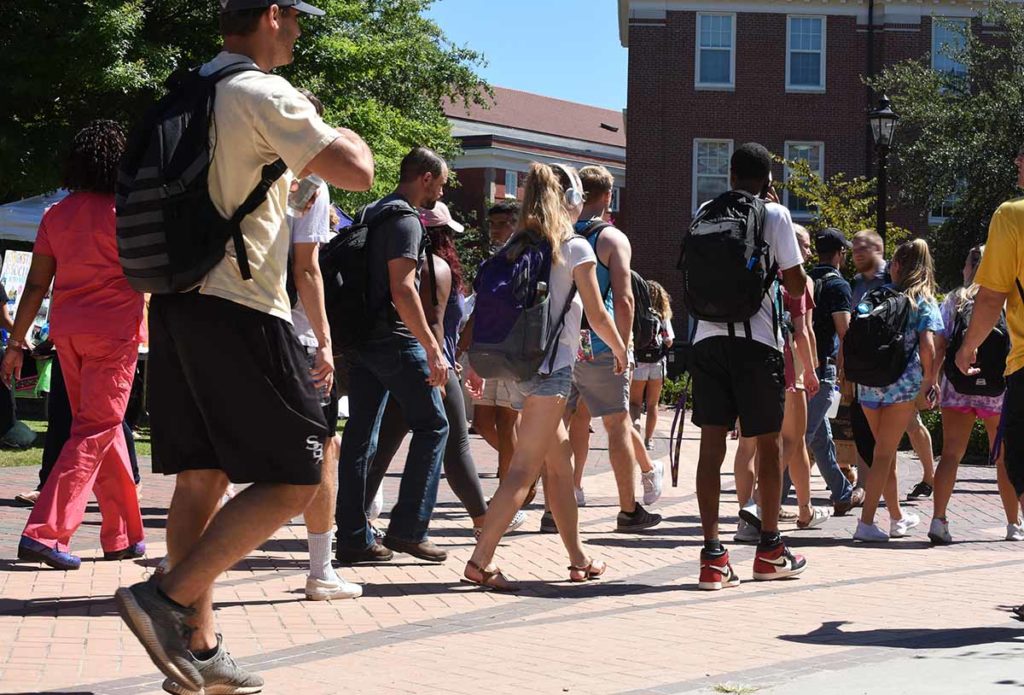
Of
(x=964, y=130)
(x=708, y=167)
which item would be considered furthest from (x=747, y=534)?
(x=708, y=167)

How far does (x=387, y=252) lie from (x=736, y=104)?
1406 inches

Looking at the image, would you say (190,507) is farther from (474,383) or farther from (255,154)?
(474,383)

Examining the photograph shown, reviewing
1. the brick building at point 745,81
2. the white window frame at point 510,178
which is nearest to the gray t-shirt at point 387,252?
the brick building at point 745,81

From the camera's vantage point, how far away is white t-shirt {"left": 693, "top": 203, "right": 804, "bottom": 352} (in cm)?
710

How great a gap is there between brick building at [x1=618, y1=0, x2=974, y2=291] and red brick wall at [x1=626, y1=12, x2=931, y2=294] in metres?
0.03

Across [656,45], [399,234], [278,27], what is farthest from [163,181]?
[656,45]

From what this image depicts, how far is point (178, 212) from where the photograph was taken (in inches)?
163

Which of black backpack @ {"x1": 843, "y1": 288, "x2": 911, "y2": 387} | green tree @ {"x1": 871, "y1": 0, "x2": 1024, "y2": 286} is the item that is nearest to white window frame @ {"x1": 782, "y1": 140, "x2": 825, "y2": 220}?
green tree @ {"x1": 871, "y1": 0, "x2": 1024, "y2": 286}

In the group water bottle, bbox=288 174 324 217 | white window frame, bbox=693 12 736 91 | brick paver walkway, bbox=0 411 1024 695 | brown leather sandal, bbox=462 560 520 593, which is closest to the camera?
brick paver walkway, bbox=0 411 1024 695

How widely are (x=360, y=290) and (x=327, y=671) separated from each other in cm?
259

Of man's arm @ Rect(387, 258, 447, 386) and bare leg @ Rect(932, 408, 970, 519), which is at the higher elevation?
man's arm @ Rect(387, 258, 447, 386)

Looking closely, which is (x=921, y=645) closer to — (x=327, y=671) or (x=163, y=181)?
(x=327, y=671)

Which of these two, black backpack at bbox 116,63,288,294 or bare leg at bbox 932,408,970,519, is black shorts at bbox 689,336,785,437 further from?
black backpack at bbox 116,63,288,294

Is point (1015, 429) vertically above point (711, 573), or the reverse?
point (1015, 429)
